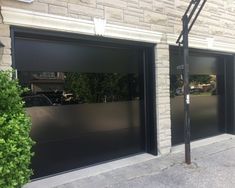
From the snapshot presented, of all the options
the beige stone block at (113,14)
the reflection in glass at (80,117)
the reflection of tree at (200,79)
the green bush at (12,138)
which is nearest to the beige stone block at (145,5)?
the beige stone block at (113,14)

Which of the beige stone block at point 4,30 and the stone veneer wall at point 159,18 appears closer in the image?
the beige stone block at point 4,30

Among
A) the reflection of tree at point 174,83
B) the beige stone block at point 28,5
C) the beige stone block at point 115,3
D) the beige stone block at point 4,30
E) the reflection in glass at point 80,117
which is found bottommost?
the reflection in glass at point 80,117

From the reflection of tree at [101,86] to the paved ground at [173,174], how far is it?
1369 millimetres

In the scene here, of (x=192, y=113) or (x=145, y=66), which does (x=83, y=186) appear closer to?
(x=145, y=66)

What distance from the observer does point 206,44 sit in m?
6.82

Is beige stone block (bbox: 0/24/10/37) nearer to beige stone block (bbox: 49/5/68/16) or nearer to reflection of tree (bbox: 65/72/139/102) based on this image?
beige stone block (bbox: 49/5/68/16)

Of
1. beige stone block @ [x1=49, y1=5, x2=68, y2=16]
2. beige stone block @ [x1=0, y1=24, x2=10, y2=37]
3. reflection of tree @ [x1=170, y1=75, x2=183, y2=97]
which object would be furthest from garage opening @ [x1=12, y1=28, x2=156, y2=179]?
reflection of tree @ [x1=170, y1=75, x2=183, y2=97]

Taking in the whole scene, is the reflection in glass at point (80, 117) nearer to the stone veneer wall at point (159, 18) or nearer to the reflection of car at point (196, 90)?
the stone veneer wall at point (159, 18)

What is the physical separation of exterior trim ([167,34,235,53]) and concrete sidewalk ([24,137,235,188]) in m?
2.39

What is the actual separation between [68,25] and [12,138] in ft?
7.32

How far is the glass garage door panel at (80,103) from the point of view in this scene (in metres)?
4.62

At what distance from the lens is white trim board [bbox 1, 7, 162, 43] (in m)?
3.95

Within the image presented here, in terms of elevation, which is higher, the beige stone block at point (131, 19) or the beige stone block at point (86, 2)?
the beige stone block at point (86, 2)

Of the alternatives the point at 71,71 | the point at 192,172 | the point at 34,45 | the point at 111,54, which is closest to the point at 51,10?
the point at 34,45
